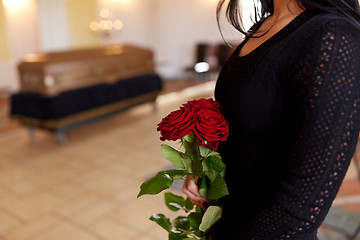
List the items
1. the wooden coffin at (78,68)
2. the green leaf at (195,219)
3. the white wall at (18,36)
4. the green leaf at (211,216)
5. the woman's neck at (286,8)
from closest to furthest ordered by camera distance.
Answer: the woman's neck at (286,8), the green leaf at (211,216), the green leaf at (195,219), the wooden coffin at (78,68), the white wall at (18,36)

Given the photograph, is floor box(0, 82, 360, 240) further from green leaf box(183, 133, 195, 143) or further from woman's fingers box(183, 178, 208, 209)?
green leaf box(183, 133, 195, 143)

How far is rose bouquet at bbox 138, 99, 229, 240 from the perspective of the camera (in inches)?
33.8

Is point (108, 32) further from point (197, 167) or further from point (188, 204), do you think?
point (197, 167)

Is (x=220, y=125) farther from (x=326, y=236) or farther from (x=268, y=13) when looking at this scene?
(x=326, y=236)

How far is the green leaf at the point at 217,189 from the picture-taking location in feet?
2.91

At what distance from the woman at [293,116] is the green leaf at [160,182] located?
149mm

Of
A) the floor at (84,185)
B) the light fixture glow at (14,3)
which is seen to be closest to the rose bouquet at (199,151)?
the floor at (84,185)

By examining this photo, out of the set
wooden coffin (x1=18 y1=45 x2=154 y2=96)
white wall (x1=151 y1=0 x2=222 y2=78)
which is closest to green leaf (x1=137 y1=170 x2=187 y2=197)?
wooden coffin (x1=18 y1=45 x2=154 y2=96)

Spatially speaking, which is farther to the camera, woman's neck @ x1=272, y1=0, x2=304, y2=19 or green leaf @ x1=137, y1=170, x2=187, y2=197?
green leaf @ x1=137, y1=170, x2=187, y2=197

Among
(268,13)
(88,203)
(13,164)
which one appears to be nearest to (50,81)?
(13,164)

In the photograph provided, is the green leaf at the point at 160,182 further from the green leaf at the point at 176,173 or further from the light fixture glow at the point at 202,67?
the light fixture glow at the point at 202,67

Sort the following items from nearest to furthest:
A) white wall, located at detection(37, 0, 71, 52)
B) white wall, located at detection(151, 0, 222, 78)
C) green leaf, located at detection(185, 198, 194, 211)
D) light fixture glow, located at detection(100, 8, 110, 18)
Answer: green leaf, located at detection(185, 198, 194, 211) → white wall, located at detection(37, 0, 71, 52) → light fixture glow, located at detection(100, 8, 110, 18) → white wall, located at detection(151, 0, 222, 78)

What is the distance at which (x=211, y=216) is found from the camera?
928 millimetres

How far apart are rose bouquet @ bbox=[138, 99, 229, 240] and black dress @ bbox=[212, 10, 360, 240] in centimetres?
5
